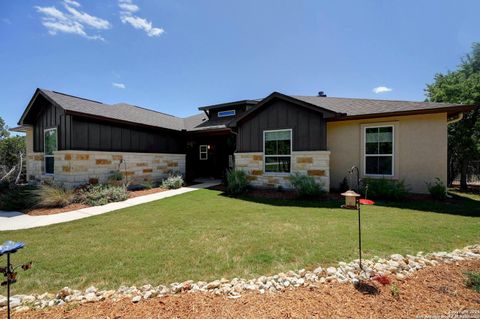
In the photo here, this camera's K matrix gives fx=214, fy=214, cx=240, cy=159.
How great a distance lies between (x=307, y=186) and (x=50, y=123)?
1223 cm

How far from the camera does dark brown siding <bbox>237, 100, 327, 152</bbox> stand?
28.7 feet

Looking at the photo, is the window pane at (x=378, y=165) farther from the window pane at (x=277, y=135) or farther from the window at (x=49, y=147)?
the window at (x=49, y=147)

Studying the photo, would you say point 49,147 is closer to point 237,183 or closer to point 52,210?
point 52,210

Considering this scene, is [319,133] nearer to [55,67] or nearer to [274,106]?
[274,106]

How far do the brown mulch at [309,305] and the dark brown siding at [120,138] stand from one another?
29.7 feet

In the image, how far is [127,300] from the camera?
2523mm

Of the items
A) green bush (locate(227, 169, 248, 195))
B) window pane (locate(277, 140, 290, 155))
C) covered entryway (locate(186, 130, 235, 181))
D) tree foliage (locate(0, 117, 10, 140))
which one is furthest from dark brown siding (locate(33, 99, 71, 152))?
tree foliage (locate(0, 117, 10, 140))

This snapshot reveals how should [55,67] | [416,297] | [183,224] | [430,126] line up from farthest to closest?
1. [55,67]
2. [430,126]
3. [183,224]
4. [416,297]

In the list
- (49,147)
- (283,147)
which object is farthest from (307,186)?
Answer: (49,147)

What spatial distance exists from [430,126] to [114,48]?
47.9 ft

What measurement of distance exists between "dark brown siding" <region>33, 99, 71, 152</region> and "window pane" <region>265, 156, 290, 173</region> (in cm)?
881

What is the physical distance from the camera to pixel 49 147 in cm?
1062

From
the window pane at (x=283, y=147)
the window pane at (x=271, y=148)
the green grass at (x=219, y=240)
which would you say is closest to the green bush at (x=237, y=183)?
the window pane at (x=271, y=148)

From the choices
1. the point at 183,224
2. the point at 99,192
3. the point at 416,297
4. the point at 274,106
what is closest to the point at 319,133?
the point at 274,106
